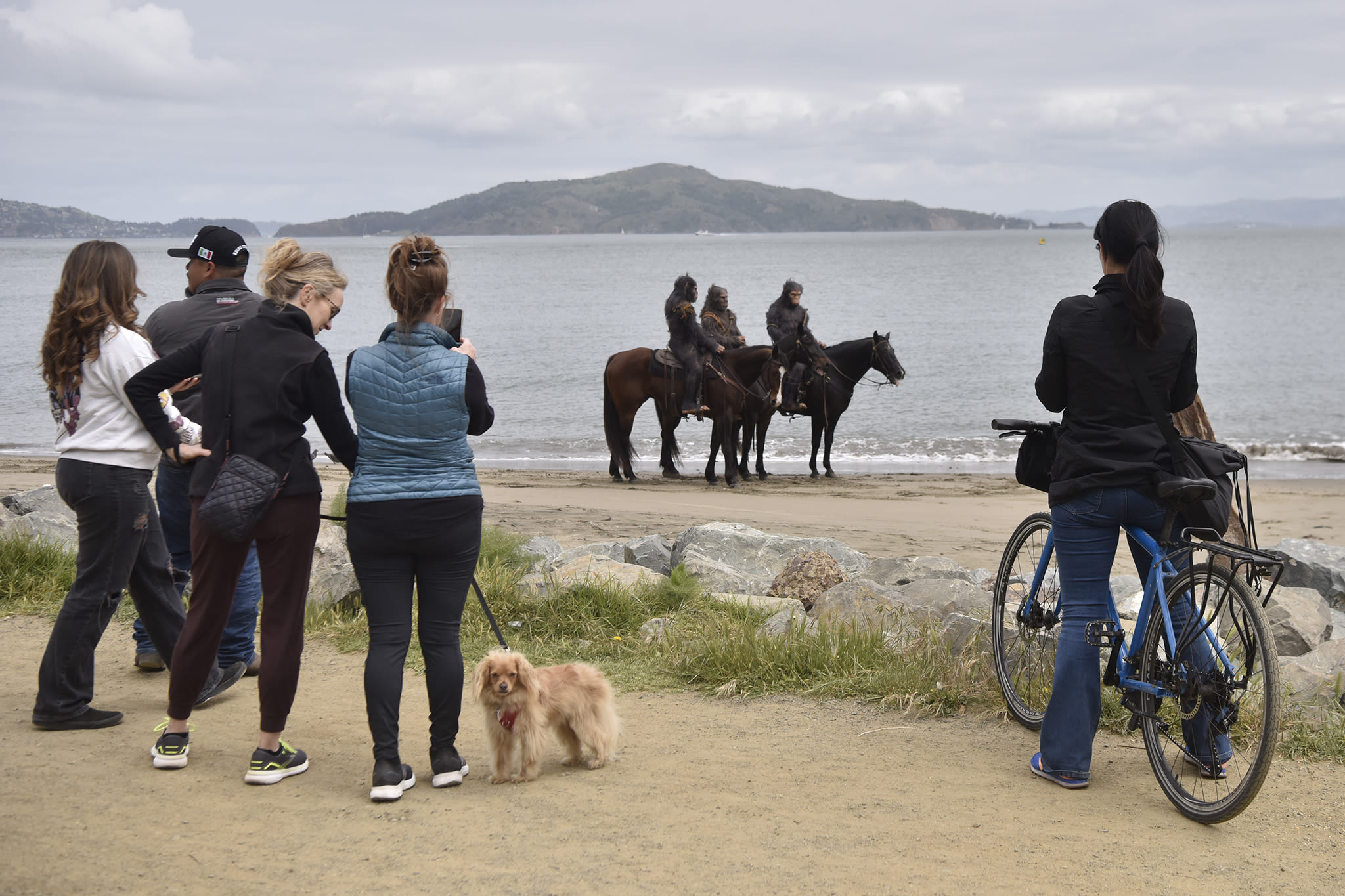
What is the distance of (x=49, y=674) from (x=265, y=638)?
4.10ft

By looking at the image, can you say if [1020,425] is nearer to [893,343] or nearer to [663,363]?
[663,363]

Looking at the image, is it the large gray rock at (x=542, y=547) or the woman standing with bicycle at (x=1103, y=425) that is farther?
the large gray rock at (x=542, y=547)

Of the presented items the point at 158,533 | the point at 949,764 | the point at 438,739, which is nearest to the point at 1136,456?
the point at 949,764

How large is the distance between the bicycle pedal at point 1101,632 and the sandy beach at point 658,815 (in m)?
0.53

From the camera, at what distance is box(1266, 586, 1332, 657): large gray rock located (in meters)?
6.18

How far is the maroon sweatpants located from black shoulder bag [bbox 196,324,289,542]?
0.26ft

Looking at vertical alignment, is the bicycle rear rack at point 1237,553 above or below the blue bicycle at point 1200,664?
above

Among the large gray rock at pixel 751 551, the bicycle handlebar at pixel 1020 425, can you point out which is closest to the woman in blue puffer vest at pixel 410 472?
the bicycle handlebar at pixel 1020 425

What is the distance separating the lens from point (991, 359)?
3572 centimetres

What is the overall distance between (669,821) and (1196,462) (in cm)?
210

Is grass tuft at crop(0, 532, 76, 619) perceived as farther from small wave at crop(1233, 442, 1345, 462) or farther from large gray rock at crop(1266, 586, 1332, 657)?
small wave at crop(1233, 442, 1345, 462)

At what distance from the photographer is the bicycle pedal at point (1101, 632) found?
3.95 metres

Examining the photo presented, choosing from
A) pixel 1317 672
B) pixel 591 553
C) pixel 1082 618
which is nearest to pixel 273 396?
Answer: pixel 1082 618

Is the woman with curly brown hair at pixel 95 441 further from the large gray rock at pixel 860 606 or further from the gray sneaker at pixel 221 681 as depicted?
the large gray rock at pixel 860 606
